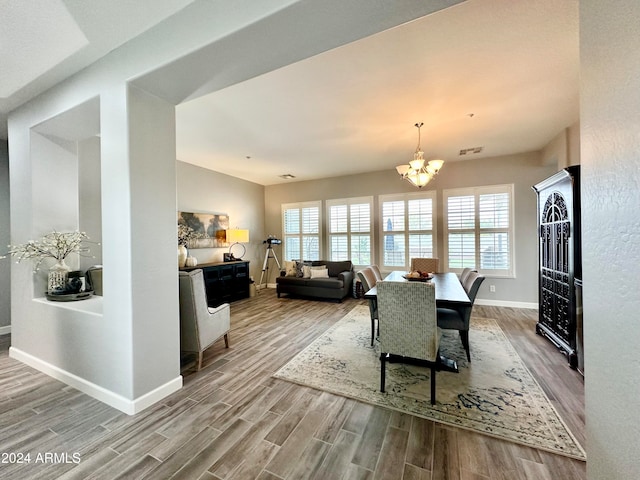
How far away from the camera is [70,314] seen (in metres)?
2.33

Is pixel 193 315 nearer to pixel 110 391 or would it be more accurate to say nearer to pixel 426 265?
pixel 110 391

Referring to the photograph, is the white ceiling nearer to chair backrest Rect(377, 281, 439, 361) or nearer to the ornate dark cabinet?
the ornate dark cabinet

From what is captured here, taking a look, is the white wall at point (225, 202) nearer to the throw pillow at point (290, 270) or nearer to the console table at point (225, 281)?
the console table at point (225, 281)

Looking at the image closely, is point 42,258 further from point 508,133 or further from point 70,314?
point 508,133

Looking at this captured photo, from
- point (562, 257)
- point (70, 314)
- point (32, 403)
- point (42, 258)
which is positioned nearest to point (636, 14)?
point (562, 257)

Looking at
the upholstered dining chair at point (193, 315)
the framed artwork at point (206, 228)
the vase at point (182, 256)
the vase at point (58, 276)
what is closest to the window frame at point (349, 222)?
the framed artwork at point (206, 228)

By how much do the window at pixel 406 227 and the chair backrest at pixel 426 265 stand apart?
2.83ft

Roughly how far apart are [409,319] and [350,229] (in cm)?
431

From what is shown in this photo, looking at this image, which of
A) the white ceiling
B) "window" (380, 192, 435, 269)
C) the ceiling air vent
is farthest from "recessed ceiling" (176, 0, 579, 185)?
"window" (380, 192, 435, 269)

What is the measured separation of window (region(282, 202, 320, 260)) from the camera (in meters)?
6.79

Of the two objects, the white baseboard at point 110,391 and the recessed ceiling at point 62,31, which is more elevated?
the recessed ceiling at point 62,31

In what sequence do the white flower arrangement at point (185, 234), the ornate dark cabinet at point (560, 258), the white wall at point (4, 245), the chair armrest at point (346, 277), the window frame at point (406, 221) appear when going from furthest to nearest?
the chair armrest at point (346, 277) < the window frame at point (406, 221) < the white flower arrangement at point (185, 234) < the white wall at point (4, 245) < the ornate dark cabinet at point (560, 258)

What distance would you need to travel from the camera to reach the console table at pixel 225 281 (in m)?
5.03

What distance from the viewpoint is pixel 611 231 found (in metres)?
0.85
